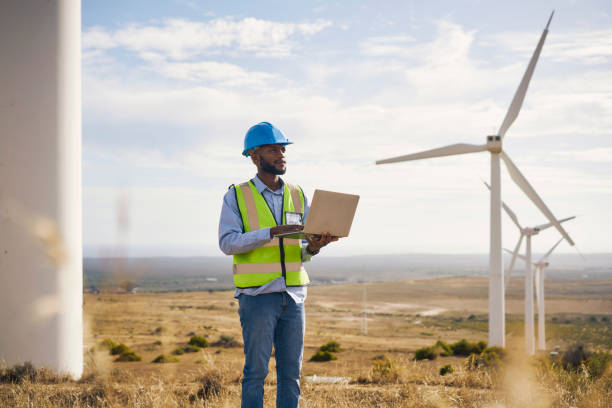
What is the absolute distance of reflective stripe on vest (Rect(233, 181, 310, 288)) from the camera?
15.8 ft

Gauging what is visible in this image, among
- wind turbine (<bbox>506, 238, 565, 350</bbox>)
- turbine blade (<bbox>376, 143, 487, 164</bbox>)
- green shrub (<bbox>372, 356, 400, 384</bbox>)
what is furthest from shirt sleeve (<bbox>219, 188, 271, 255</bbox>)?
wind turbine (<bbox>506, 238, 565, 350</bbox>)

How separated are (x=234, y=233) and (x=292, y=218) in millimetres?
563

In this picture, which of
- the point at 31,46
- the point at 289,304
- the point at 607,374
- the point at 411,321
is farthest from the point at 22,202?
the point at 411,321

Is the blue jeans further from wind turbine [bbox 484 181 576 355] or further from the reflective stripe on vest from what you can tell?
wind turbine [bbox 484 181 576 355]

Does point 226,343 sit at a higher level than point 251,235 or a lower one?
lower

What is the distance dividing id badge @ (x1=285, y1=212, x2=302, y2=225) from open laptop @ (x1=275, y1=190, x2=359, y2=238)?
1.51 feet

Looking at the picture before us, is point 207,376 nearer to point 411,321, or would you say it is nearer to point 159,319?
point 159,319

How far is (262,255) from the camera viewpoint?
4855mm

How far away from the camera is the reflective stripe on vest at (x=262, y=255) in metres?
4.80

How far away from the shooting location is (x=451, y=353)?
88.4 ft

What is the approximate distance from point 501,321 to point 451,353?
9.40 ft

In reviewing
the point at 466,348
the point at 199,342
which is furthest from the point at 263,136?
the point at 199,342

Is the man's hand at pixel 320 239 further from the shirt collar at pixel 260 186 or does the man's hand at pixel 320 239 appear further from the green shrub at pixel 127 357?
the green shrub at pixel 127 357

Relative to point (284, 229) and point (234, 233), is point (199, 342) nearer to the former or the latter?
point (234, 233)
